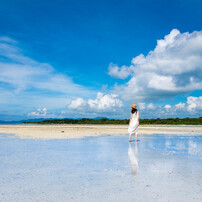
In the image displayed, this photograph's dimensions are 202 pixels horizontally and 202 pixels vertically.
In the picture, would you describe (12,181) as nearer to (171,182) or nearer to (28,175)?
(28,175)

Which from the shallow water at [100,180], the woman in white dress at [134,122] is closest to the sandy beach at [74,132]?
the woman in white dress at [134,122]

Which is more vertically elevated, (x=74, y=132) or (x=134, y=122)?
(x=134, y=122)

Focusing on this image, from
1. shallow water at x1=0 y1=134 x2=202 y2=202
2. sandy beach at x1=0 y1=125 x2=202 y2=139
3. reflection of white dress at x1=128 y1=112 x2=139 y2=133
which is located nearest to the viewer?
shallow water at x1=0 y1=134 x2=202 y2=202

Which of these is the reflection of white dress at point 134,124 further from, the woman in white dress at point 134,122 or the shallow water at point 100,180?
the shallow water at point 100,180

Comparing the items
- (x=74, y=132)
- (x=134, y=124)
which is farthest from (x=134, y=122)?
(x=74, y=132)

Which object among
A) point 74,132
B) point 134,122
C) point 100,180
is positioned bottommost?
point 100,180

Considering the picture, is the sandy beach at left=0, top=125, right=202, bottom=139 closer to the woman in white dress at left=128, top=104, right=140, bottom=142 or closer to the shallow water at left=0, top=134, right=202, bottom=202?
the woman in white dress at left=128, top=104, right=140, bottom=142

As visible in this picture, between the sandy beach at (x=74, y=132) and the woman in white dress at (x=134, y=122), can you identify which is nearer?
the woman in white dress at (x=134, y=122)

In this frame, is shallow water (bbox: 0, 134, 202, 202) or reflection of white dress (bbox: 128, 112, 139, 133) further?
reflection of white dress (bbox: 128, 112, 139, 133)

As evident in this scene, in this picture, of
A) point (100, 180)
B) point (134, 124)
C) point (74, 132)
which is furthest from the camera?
point (74, 132)

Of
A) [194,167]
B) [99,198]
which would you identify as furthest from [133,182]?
[194,167]

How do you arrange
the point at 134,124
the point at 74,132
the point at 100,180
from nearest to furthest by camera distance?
the point at 100,180 → the point at 134,124 → the point at 74,132

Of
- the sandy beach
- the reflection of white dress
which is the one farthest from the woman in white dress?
the sandy beach

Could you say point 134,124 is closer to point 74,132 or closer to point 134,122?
point 134,122
